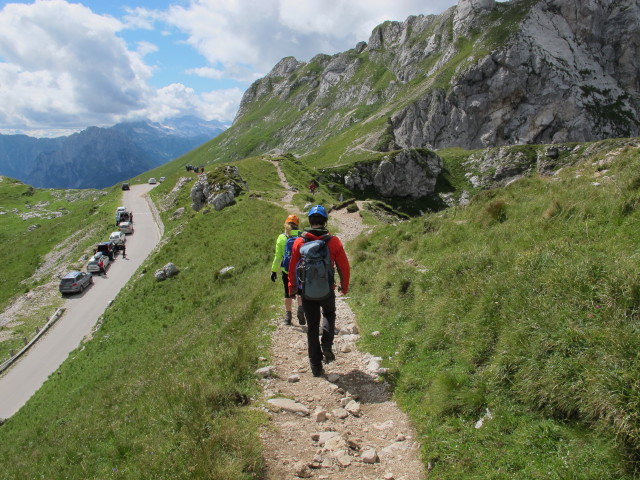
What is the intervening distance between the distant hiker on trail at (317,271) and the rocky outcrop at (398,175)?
75648mm

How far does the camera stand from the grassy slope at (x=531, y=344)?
165 inches

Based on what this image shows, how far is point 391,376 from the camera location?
7695mm

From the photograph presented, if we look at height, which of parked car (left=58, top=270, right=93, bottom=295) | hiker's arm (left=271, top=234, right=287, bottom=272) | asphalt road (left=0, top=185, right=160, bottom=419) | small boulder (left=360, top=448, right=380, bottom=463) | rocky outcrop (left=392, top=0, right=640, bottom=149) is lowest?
asphalt road (left=0, top=185, right=160, bottom=419)

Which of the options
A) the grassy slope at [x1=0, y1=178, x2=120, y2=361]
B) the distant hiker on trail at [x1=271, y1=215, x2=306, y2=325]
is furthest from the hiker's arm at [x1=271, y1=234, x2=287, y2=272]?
the grassy slope at [x1=0, y1=178, x2=120, y2=361]

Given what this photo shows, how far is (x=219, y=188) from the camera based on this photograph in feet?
162

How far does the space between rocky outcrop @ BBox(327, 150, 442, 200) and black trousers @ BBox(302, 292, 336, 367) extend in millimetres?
75535

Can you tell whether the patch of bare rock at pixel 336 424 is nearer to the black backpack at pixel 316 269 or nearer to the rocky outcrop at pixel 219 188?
the black backpack at pixel 316 269

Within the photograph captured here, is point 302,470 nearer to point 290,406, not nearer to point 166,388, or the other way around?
point 290,406

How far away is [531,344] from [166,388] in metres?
7.50

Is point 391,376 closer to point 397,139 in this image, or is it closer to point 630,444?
point 630,444

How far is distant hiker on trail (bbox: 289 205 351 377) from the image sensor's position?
24.2 ft

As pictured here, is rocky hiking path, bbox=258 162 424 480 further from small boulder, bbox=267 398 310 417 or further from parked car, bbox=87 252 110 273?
parked car, bbox=87 252 110 273

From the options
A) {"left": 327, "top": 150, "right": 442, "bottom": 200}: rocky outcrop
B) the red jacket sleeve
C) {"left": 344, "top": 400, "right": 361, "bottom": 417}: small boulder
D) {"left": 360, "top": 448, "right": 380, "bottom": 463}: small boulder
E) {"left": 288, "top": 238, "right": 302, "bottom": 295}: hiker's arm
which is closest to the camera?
{"left": 360, "top": 448, "right": 380, "bottom": 463}: small boulder

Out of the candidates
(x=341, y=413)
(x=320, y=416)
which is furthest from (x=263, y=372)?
(x=341, y=413)
